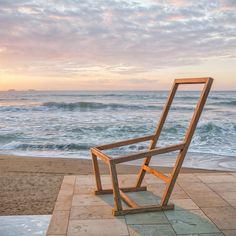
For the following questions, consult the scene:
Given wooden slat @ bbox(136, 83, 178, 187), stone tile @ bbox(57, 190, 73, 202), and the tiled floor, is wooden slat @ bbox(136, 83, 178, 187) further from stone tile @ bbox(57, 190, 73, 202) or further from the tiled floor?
stone tile @ bbox(57, 190, 73, 202)

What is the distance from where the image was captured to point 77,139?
1300 cm

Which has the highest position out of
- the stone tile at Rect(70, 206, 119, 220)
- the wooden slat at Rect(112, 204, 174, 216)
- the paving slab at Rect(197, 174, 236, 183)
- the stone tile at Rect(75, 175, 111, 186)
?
the wooden slat at Rect(112, 204, 174, 216)

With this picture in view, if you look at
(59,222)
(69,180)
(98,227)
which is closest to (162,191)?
(69,180)

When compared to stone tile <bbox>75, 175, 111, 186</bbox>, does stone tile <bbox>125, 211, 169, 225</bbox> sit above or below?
above

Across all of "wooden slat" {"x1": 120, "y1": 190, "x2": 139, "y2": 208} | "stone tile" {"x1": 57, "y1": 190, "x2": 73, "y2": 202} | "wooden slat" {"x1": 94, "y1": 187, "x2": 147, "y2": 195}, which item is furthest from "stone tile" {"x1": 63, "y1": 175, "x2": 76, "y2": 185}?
"wooden slat" {"x1": 120, "y1": 190, "x2": 139, "y2": 208}

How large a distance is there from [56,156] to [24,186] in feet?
13.5

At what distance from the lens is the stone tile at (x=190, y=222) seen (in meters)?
3.61

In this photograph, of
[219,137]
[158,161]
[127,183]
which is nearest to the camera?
[127,183]

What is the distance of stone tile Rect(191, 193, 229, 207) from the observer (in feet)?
14.6

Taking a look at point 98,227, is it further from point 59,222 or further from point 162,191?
point 162,191

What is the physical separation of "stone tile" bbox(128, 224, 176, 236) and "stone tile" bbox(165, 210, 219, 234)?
8 cm

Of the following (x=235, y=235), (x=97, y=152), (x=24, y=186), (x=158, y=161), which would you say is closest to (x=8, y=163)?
(x=24, y=186)

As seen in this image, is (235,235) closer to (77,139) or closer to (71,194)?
(71,194)

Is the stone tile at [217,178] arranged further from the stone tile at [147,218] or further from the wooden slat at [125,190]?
the stone tile at [147,218]
